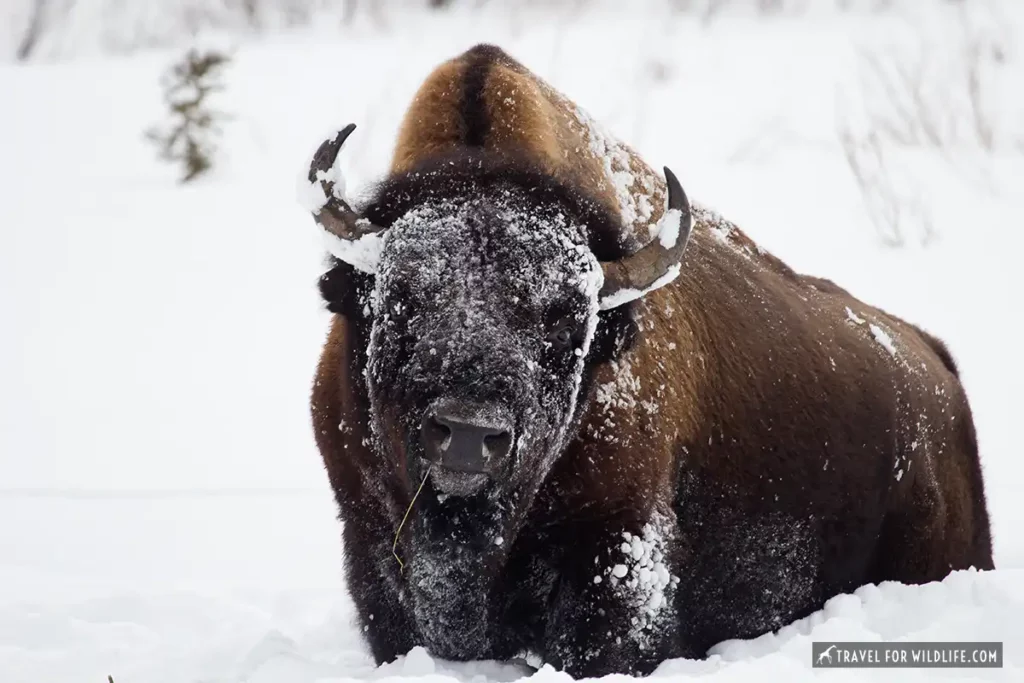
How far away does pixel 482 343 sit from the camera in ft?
10.7

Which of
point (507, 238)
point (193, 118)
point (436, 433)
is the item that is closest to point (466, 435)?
point (436, 433)

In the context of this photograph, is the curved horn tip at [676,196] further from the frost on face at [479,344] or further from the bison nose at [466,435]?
the bison nose at [466,435]

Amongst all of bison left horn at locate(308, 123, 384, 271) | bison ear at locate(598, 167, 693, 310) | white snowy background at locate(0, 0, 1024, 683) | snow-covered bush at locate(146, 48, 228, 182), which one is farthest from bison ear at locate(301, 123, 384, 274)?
snow-covered bush at locate(146, 48, 228, 182)

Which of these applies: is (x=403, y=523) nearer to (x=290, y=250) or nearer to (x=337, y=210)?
(x=337, y=210)

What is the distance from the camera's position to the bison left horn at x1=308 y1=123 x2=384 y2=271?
3.61 m

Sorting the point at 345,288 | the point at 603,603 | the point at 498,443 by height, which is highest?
the point at 345,288

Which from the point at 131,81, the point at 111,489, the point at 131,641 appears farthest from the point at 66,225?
the point at 131,641

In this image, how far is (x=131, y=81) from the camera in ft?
73.3

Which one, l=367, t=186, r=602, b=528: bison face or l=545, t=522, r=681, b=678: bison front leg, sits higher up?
l=367, t=186, r=602, b=528: bison face

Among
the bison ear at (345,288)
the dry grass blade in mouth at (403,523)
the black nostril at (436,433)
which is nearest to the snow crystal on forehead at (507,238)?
the bison ear at (345,288)

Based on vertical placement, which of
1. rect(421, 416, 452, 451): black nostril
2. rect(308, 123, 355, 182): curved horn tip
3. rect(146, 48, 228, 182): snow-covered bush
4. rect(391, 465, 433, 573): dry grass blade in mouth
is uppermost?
rect(146, 48, 228, 182): snow-covered bush

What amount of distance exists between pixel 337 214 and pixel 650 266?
99 centimetres

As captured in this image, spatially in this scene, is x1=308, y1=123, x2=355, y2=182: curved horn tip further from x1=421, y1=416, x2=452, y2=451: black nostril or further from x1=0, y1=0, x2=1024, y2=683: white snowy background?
x1=0, y1=0, x2=1024, y2=683: white snowy background

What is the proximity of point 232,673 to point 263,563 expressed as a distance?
8.57 ft
